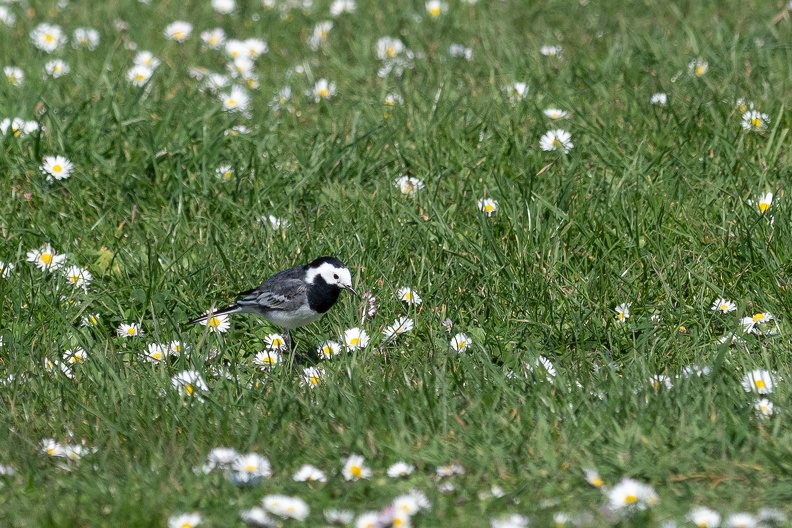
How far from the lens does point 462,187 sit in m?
5.79

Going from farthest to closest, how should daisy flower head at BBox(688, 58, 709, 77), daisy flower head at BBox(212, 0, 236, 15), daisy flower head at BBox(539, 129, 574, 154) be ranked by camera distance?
Answer: daisy flower head at BBox(212, 0, 236, 15) → daisy flower head at BBox(688, 58, 709, 77) → daisy flower head at BBox(539, 129, 574, 154)

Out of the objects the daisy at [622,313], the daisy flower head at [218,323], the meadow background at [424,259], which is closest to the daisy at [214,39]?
the meadow background at [424,259]

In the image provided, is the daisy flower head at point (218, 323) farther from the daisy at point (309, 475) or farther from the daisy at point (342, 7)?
the daisy at point (342, 7)

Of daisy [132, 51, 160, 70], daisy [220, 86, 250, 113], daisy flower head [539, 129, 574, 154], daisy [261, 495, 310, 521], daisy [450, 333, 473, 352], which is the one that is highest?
daisy [132, 51, 160, 70]

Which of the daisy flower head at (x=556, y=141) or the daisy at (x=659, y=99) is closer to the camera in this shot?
the daisy flower head at (x=556, y=141)

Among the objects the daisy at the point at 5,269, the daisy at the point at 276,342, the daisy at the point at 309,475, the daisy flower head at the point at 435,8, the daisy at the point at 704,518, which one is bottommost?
the daisy at the point at 704,518

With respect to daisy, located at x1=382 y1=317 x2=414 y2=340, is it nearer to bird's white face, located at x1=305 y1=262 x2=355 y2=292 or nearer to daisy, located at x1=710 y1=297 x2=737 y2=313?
bird's white face, located at x1=305 y1=262 x2=355 y2=292

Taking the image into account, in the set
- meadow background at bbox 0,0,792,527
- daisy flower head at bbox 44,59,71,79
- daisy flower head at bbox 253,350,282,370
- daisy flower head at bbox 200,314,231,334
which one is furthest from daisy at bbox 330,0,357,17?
daisy flower head at bbox 253,350,282,370

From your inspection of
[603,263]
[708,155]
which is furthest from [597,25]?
[603,263]

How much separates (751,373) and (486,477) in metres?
1.13

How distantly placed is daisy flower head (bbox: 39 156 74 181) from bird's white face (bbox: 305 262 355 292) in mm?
1786

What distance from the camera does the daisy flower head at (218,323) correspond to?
484cm

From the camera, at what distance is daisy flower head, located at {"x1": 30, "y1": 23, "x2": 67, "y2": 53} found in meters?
7.63

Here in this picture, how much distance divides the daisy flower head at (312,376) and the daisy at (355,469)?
64 cm
